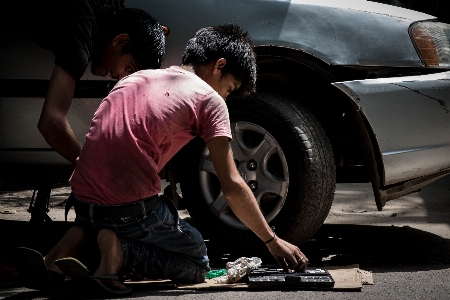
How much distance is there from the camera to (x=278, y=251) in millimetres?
3268

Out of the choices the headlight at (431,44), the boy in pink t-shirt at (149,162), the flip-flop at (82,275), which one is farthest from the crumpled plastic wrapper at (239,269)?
the headlight at (431,44)

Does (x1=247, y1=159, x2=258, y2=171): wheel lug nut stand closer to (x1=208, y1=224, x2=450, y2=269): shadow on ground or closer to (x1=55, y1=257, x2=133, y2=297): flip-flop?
(x1=208, y1=224, x2=450, y2=269): shadow on ground

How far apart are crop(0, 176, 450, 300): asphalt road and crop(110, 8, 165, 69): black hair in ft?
3.43

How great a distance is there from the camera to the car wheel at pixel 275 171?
3.99 metres

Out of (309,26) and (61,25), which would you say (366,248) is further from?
(61,25)

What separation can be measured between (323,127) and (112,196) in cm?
155

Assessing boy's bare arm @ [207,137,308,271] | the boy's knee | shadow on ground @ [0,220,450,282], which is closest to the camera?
boy's bare arm @ [207,137,308,271]

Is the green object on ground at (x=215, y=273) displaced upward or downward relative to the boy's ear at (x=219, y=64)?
downward

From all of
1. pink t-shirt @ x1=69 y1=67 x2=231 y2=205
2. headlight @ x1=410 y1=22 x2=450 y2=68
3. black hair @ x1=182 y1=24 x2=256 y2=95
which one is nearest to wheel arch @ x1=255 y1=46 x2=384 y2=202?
headlight @ x1=410 y1=22 x2=450 y2=68

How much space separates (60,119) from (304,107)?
125 cm

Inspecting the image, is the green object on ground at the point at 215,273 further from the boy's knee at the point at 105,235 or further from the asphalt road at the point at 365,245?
the boy's knee at the point at 105,235

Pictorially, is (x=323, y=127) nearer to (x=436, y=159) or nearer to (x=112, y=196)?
(x=436, y=159)

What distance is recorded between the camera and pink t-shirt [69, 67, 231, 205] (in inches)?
128

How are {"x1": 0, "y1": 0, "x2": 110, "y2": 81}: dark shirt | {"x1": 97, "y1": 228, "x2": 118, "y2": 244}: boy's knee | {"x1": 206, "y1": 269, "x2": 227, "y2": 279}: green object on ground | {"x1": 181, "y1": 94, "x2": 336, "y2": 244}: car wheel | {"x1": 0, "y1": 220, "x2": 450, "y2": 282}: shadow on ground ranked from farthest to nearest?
{"x1": 0, "y1": 220, "x2": 450, "y2": 282}: shadow on ground, {"x1": 181, "y1": 94, "x2": 336, "y2": 244}: car wheel, {"x1": 0, "y1": 0, "x2": 110, "y2": 81}: dark shirt, {"x1": 206, "y1": 269, "x2": 227, "y2": 279}: green object on ground, {"x1": 97, "y1": 228, "x2": 118, "y2": 244}: boy's knee
